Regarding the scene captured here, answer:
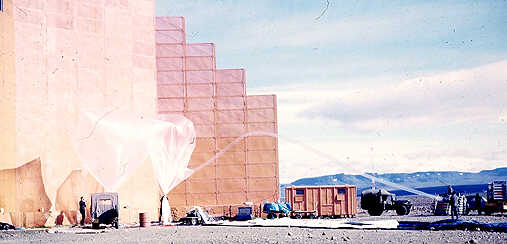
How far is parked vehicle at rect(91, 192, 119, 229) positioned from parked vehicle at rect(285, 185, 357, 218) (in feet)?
41.4

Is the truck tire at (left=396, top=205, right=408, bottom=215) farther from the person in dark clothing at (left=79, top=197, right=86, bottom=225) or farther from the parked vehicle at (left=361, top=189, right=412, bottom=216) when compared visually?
the person in dark clothing at (left=79, top=197, right=86, bottom=225)

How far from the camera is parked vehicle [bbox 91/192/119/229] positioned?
3631cm

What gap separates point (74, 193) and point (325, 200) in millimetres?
14737

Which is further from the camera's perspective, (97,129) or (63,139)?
(63,139)

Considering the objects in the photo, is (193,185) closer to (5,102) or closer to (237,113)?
(237,113)

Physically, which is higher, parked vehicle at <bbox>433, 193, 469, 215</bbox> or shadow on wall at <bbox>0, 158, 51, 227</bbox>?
shadow on wall at <bbox>0, 158, 51, 227</bbox>

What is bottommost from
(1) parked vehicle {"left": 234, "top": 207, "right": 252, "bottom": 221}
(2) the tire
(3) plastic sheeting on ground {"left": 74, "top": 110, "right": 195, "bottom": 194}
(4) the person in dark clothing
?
(2) the tire

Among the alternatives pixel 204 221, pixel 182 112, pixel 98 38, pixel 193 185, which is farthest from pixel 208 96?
pixel 204 221

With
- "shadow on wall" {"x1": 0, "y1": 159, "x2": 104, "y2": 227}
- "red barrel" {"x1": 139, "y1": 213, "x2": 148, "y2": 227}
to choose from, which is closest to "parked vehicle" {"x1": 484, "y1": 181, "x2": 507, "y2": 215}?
"red barrel" {"x1": 139, "y1": 213, "x2": 148, "y2": 227}

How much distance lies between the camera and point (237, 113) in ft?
167

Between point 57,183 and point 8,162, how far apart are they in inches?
116

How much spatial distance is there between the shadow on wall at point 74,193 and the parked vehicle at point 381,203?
1637 centimetres

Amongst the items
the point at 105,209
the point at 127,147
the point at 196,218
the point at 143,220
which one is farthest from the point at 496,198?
the point at 105,209

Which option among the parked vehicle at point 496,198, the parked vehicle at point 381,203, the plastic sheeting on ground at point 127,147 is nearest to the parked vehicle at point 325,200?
the parked vehicle at point 381,203
